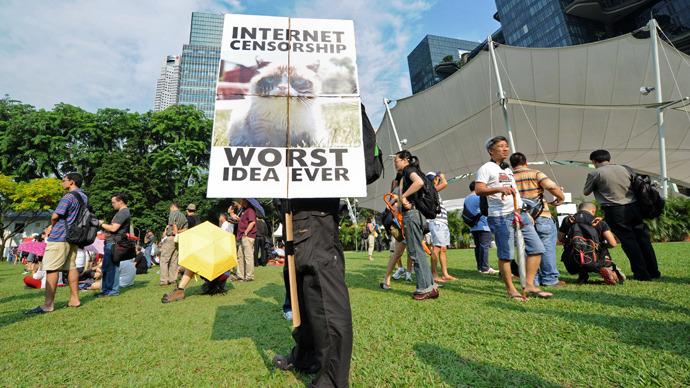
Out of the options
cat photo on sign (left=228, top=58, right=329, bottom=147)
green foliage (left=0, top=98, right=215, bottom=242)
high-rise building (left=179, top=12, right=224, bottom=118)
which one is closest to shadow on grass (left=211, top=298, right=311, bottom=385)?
cat photo on sign (left=228, top=58, right=329, bottom=147)

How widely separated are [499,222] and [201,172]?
34.3 meters

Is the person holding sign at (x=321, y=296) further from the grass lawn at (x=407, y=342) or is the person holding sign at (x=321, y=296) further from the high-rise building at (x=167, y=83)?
the high-rise building at (x=167, y=83)

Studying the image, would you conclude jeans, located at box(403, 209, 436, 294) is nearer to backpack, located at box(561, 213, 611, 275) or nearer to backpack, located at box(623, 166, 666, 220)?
backpack, located at box(561, 213, 611, 275)

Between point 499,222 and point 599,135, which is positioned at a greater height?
point 599,135

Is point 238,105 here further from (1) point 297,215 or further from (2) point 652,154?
(2) point 652,154

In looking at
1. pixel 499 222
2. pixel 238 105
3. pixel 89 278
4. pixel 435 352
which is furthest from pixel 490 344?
pixel 89 278

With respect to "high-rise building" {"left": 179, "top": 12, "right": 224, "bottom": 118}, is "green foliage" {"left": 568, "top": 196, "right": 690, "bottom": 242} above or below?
below

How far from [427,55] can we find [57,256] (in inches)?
5001

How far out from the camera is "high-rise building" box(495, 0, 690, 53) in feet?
150

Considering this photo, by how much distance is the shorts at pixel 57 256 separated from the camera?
168 inches

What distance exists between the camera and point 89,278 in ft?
25.9

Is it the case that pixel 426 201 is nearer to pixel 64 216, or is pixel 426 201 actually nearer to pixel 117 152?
pixel 64 216

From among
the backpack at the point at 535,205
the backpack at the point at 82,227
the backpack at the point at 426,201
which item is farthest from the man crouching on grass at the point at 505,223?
the backpack at the point at 82,227

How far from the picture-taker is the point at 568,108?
23984 mm
